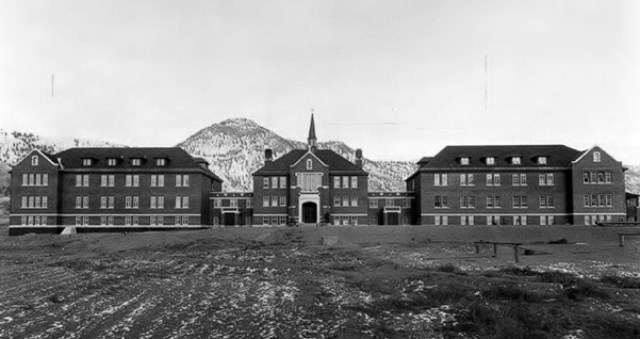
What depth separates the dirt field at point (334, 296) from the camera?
14031 millimetres

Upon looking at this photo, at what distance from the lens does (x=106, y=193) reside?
72500mm

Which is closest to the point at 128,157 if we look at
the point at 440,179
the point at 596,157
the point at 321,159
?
the point at 321,159

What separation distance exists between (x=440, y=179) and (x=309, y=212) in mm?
19496

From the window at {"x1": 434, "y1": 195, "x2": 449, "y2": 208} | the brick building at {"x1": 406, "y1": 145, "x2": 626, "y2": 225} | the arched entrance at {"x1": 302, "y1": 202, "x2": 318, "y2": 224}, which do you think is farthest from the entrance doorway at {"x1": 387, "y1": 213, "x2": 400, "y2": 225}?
the arched entrance at {"x1": 302, "y1": 202, "x2": 318, "y2": 224}

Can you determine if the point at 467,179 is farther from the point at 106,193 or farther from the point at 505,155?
the point at 106,193

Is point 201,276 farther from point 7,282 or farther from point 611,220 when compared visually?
point 611,220

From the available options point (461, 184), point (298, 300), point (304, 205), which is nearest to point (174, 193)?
point (304, 205)

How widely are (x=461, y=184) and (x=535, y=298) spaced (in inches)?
2185

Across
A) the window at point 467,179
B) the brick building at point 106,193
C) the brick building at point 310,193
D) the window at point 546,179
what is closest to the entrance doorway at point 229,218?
the brick building at point 106,193

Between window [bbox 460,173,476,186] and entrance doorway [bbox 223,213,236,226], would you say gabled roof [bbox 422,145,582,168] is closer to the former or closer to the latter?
window [bbox 460,173,476,186]

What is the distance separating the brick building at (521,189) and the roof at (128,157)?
35.1 m

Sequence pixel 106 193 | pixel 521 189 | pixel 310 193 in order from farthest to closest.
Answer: pixel 106 193
pixel 521 189
pixel 310 193

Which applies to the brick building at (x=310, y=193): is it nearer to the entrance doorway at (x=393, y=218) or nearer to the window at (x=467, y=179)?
the entrance doorway at (x=393, y=218)

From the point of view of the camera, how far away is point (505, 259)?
31547mm
